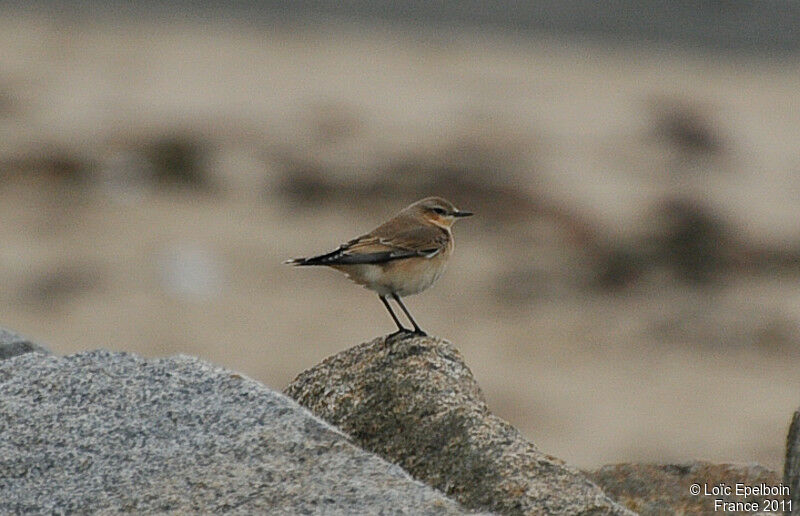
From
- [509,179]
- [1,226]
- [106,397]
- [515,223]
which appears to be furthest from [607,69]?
[106,397]

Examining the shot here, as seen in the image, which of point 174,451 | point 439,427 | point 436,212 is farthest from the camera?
point 436,212

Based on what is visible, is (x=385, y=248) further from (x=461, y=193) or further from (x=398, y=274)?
(x=461, y=193)

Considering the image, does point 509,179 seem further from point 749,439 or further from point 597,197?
point 749,439

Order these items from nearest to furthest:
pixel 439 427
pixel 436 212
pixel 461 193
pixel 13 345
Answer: pixel 439 427 → pixel 13 345 → pixel 436 212 → pixel 461 193

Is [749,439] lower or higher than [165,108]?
lower

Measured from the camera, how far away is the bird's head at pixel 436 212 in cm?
936

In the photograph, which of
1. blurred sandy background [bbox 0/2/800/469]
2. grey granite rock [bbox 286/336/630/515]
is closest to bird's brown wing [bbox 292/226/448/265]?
grey granite rock [bbox 286/336/630/515]

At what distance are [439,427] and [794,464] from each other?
4.55 feet

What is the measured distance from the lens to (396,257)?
8617mm

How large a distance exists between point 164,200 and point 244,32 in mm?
8715

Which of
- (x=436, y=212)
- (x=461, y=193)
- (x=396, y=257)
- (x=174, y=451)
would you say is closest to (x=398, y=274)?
(x=396, y=257)

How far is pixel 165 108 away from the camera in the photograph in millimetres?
24891

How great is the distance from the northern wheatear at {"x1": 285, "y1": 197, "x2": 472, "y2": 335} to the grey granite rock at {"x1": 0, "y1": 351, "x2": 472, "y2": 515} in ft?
6.96

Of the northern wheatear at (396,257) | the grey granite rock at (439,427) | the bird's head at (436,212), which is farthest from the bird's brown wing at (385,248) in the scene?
the grey granite rock at (439,427)
